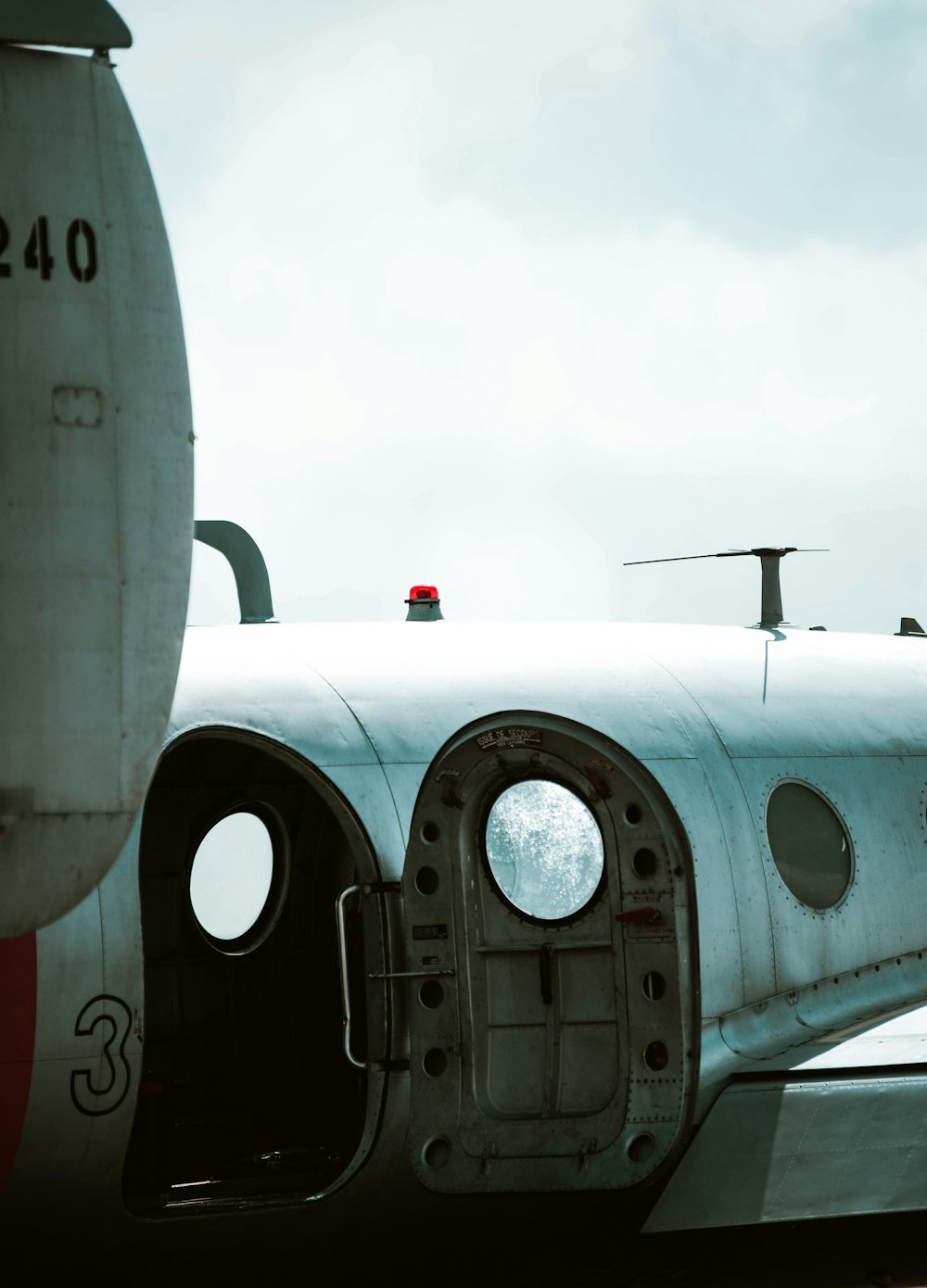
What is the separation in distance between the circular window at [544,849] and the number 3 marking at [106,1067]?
→ 206 cm

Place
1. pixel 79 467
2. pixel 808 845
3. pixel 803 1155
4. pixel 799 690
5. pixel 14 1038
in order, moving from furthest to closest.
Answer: pixel 799 690 → pixel 808 845 → pixel 803 1155 → pixel 14 1038 → pixel 79 467

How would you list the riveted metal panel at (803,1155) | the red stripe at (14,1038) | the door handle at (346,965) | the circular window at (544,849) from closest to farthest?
the red stripe at (14,1038), the riveted metal panel at (803,1155), the door handle at (346,965), the circular window at (544,849)

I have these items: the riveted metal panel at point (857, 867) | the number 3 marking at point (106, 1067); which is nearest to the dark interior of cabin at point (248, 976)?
the number 3 marking at point (106, 1067)

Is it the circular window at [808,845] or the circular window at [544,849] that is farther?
the circular window at [808,845]

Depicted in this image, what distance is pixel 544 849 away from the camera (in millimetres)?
9195

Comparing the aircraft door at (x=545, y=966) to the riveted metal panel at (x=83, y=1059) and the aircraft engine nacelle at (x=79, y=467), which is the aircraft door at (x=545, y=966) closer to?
the riveted metal panel at (x=83, y=1059)

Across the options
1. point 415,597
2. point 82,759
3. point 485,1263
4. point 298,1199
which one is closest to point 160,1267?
point 298,1199

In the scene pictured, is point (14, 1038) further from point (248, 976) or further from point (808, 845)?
point (808, 845)

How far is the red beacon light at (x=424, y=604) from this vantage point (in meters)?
11.1

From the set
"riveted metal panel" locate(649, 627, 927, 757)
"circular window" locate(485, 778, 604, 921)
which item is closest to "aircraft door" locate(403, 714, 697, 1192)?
"circular window" locate(485, 778, 604, 921)

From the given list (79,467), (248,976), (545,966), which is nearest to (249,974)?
(248,976)

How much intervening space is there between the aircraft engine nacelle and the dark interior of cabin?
365 centimetres

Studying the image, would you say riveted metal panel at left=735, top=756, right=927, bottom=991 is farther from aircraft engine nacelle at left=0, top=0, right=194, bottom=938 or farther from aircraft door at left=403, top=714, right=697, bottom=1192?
aircraft engine nacelle at left=0, top=0, right=194, bottom=938

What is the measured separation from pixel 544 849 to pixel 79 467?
3.78 metres
